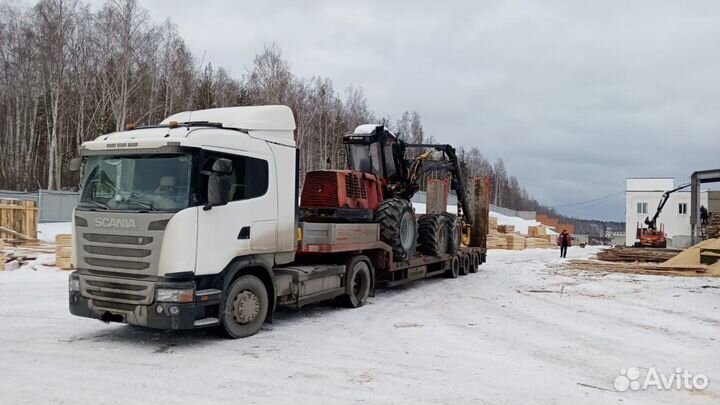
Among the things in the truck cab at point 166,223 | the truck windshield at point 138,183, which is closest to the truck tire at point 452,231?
the truck cab at point 166,223

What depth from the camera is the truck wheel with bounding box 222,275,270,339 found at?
8047mm

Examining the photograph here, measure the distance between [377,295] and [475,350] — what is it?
5.41 m

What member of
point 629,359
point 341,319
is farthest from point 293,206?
point 629,359

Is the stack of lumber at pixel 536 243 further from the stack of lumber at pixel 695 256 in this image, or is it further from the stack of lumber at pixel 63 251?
the stack of lumber at pixel 63 251

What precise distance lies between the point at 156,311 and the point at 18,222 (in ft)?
54.6

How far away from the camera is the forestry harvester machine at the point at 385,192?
11727mm

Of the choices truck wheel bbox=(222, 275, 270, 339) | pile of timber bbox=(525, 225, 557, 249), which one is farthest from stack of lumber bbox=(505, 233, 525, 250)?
truck wheel bbox=(222, 275, 270, 339)

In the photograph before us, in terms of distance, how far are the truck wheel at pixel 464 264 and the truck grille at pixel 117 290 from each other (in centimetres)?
1185

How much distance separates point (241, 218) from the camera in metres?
8.13

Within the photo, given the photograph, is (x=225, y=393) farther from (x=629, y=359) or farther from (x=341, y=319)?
(x=629, y=359)

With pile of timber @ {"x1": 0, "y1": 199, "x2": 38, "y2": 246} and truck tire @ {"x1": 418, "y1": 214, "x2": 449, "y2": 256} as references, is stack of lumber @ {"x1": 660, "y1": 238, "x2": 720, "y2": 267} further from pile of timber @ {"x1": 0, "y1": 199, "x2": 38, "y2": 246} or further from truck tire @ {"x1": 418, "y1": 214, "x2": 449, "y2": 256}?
pile of timber @ {"x1": 0, "y1": 199, "x2": 38, "y2": 246}

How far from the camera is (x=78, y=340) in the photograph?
797 centimetres

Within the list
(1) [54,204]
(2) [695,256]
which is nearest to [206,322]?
(2) [695,256]

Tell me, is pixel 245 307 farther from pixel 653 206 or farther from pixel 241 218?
pixel 653 206
